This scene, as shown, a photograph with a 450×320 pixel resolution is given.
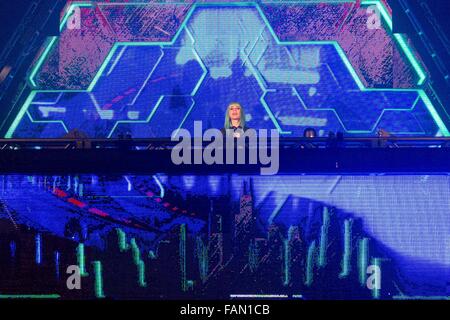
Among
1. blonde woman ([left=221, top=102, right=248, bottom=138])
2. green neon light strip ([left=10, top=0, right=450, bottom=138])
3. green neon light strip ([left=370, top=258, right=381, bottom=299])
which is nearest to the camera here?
green neon light strip ([left=370, top=258, right=381, bottom=299])

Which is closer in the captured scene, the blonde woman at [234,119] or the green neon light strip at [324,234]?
the green neon light strip at [324,234]

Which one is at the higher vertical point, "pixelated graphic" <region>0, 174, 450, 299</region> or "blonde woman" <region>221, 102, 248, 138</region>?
"blonde woman" <region>221, 102, 248, 138</region>

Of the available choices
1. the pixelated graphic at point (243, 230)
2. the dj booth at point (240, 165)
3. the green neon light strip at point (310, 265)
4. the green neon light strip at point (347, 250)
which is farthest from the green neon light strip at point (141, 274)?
the green neon light strip at point (347, 250)

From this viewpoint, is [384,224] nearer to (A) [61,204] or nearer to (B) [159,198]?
(B) [159,198]

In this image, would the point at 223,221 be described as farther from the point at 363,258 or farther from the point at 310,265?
the point at 363,258

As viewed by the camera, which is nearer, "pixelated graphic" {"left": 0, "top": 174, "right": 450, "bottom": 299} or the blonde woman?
"pixelated graphic" {"left": 0, "top": 174, "right": 450, "bottom": 299}

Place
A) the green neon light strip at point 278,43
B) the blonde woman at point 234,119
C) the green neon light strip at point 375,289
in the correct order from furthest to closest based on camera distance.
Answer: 1. the green neon light strip at point 278,43
2. the blonde woman at point 234,119
3. the green neon light strip at point 375,289

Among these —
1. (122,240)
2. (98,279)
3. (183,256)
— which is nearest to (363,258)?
(183,256)

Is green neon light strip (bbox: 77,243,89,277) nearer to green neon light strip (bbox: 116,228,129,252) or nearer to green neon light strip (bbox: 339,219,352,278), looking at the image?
green neon light strip (bbox: 116,228,129,252)

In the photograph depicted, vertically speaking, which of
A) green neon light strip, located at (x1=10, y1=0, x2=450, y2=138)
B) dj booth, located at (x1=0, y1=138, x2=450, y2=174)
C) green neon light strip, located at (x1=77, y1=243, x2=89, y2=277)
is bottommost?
green neon light strip, located at (x1=77, y1=243, x2=89, y2=277)

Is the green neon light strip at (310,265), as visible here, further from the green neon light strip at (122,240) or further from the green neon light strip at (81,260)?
the green neon light strip at (81,260)

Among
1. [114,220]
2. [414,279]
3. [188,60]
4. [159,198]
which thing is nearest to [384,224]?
[414,279]

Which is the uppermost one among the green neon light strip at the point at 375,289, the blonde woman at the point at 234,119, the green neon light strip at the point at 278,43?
the green neon light strip at the point at 278,43

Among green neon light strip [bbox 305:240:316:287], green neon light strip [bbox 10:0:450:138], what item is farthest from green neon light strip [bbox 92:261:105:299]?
green neon light strip [bbox 10:0:450:138]
